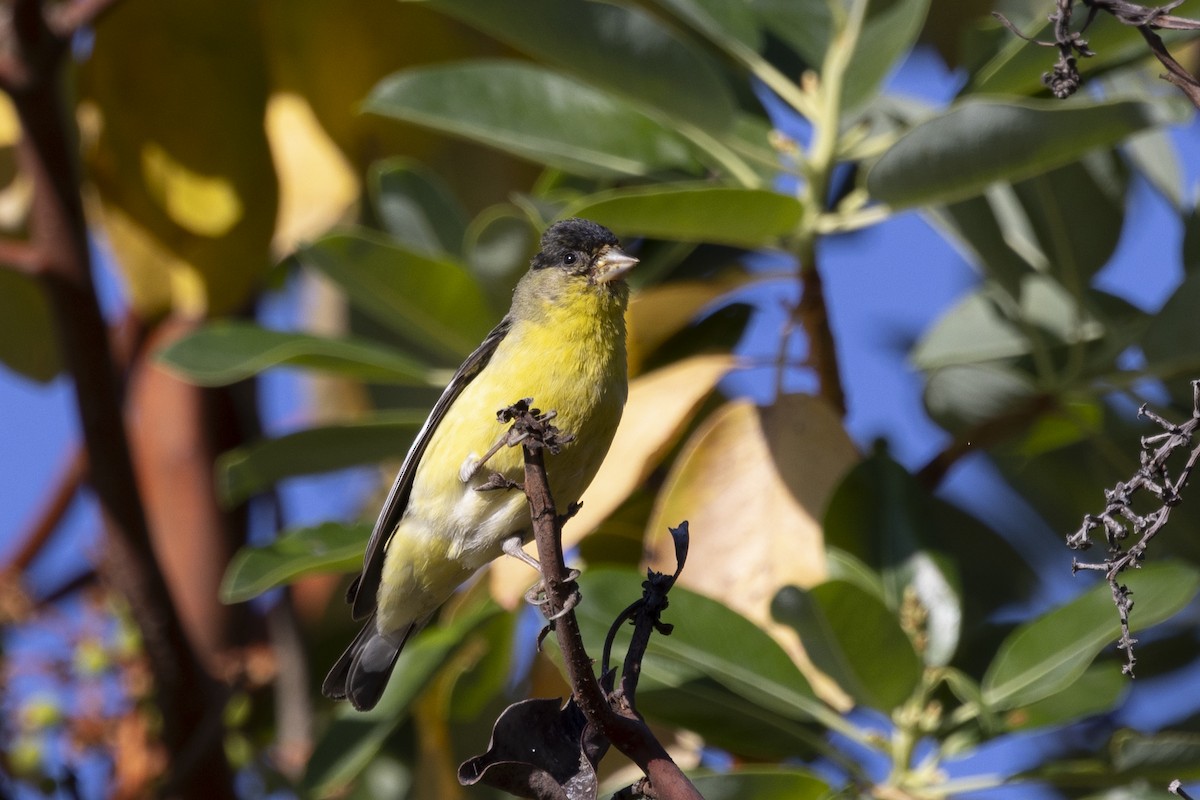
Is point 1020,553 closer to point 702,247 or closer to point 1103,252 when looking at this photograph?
point 1103,252

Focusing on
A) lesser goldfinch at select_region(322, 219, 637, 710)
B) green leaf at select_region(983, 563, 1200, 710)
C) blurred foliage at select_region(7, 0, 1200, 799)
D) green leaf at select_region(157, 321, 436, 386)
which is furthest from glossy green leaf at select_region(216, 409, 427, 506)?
green leaf at select_region(983, 563, 1200, 710)

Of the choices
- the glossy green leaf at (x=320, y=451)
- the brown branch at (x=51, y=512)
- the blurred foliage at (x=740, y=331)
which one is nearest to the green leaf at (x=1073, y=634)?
the blurred foliage at (x=740, y=331)

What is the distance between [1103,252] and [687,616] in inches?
57.3

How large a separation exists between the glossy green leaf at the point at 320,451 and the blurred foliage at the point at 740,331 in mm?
11

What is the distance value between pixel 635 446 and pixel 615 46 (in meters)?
0.91

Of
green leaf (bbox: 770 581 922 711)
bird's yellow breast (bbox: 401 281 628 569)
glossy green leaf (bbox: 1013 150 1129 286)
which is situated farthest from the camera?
glossy green leaf (bbox: 1013 150 1129 286)

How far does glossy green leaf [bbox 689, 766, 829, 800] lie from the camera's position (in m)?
2.87

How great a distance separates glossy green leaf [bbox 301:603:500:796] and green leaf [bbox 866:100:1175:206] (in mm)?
1413

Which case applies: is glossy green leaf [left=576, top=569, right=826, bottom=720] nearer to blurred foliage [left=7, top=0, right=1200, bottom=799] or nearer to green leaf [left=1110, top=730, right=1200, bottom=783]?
blurred foliage [left=7, top=0, right=1200, bottom=799]

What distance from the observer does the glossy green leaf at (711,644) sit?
292 centimetres

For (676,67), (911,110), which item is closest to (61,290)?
(676,67)

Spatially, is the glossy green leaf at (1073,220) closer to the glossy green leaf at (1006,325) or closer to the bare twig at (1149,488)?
the glossy green leaf at (1006,325)

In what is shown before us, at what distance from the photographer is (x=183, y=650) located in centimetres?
404

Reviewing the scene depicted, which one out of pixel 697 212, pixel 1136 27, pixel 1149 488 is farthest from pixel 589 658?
pixel 697 212
